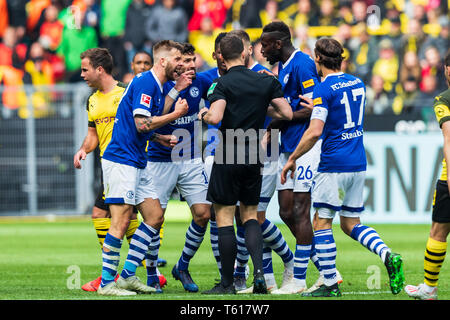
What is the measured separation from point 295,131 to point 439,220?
2.03 m

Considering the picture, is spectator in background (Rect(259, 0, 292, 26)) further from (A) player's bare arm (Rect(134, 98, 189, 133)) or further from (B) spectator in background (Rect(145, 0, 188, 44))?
(A) player's bare arm (Rect(134, 98, 189, 133))

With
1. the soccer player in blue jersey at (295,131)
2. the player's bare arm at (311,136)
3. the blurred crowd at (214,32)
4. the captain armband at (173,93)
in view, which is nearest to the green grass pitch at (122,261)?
the soccer player in blue jersey at (295,131)

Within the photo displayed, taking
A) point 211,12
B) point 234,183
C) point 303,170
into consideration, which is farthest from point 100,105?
point 211,12

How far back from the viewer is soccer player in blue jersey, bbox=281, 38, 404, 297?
27.8 feet

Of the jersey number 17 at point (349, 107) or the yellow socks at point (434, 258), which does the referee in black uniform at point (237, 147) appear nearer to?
the jersey number 17 at point (349, 107)

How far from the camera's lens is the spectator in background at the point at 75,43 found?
21469mm

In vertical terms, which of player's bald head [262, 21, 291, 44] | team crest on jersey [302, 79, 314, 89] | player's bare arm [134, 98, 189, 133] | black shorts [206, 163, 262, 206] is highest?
player's bald head [262, 21, 291, 44]

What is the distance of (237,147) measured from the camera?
27.9ft

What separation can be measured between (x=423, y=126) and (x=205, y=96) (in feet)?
28.3

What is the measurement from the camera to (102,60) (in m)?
9.30

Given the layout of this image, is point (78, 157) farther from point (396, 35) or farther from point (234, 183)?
point (396, 35)

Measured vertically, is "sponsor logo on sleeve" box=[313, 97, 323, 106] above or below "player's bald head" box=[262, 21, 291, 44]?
below

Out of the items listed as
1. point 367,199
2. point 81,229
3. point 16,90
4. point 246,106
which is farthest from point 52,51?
point 246,106

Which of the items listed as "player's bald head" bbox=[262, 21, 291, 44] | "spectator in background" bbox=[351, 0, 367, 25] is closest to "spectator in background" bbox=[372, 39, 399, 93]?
"spectator in background" bbox=[351, 0, 367, 25]
